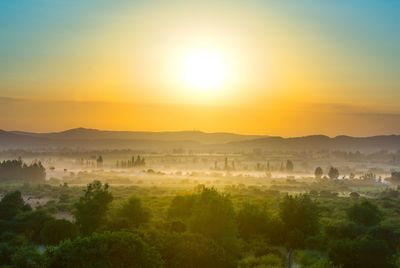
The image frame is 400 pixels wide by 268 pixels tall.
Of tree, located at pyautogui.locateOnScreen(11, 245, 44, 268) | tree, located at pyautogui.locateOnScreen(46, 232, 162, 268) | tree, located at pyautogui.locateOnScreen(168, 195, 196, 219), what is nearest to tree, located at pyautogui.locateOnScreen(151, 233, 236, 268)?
tree, located at pyautogui.locateOnScreen(46, 232, 162, 268)

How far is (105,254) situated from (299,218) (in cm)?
2044

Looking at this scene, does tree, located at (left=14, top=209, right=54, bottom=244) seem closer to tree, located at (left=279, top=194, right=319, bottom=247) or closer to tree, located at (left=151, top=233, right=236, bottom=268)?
tree, located at (left=151, top=233, right=236, bottom=268)

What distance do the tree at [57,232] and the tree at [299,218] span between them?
17.3 m

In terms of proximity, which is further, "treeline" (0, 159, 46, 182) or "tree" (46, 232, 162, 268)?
"treeline" (0, 159, 46, 182)

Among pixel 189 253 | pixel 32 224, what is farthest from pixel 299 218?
pixel 32 224

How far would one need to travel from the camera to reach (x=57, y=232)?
28.3 m

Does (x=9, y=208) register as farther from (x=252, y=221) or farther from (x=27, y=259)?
(x=252, y=221)

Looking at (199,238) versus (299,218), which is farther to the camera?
(299,218)

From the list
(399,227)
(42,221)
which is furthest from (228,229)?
(399,227)

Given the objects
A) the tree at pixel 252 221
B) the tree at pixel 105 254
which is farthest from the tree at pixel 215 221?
the tree at pixel 105 254

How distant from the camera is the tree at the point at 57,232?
28136 millimetres

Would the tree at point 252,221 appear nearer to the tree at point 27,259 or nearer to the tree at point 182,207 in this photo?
the tree at point 182,207

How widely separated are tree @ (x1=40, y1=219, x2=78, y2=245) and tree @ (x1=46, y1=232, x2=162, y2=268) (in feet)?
38.6

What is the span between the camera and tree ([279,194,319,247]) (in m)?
31.2
